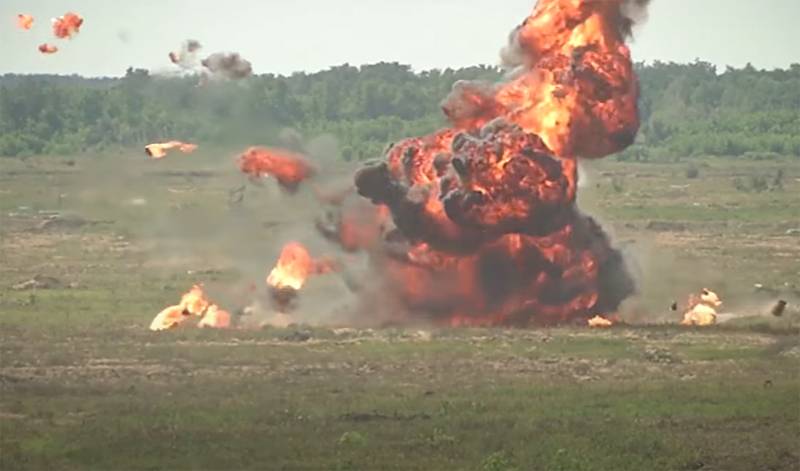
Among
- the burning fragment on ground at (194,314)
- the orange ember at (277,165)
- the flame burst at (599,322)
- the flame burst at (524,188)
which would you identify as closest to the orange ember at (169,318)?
the burning fragment on ground at (194,314)

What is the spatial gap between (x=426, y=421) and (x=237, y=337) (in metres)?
22.2

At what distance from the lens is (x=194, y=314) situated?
83125 mm

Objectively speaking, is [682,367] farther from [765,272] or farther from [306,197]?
[765,272]

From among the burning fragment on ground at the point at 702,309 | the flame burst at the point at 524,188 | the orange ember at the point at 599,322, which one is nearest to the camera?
the flame burst at the point at 524,188

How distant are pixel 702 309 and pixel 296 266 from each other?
17.8 m

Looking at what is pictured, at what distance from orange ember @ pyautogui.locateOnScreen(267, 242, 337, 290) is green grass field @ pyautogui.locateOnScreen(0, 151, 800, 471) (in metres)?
1.78

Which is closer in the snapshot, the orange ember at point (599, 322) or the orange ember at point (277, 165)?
the orange ember at point (599, 322)

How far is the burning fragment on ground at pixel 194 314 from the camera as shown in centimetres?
8125

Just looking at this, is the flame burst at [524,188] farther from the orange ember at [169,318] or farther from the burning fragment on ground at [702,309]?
the orange ember at [169,318]

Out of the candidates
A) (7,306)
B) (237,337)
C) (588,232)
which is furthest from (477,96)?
(7,306)

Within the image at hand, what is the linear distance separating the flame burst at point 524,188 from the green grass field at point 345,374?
7.23 feet

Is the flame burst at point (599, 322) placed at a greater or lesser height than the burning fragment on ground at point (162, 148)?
lesser

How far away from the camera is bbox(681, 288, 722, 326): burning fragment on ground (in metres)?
83.1

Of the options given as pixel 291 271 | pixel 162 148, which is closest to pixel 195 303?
pixel 291 271
